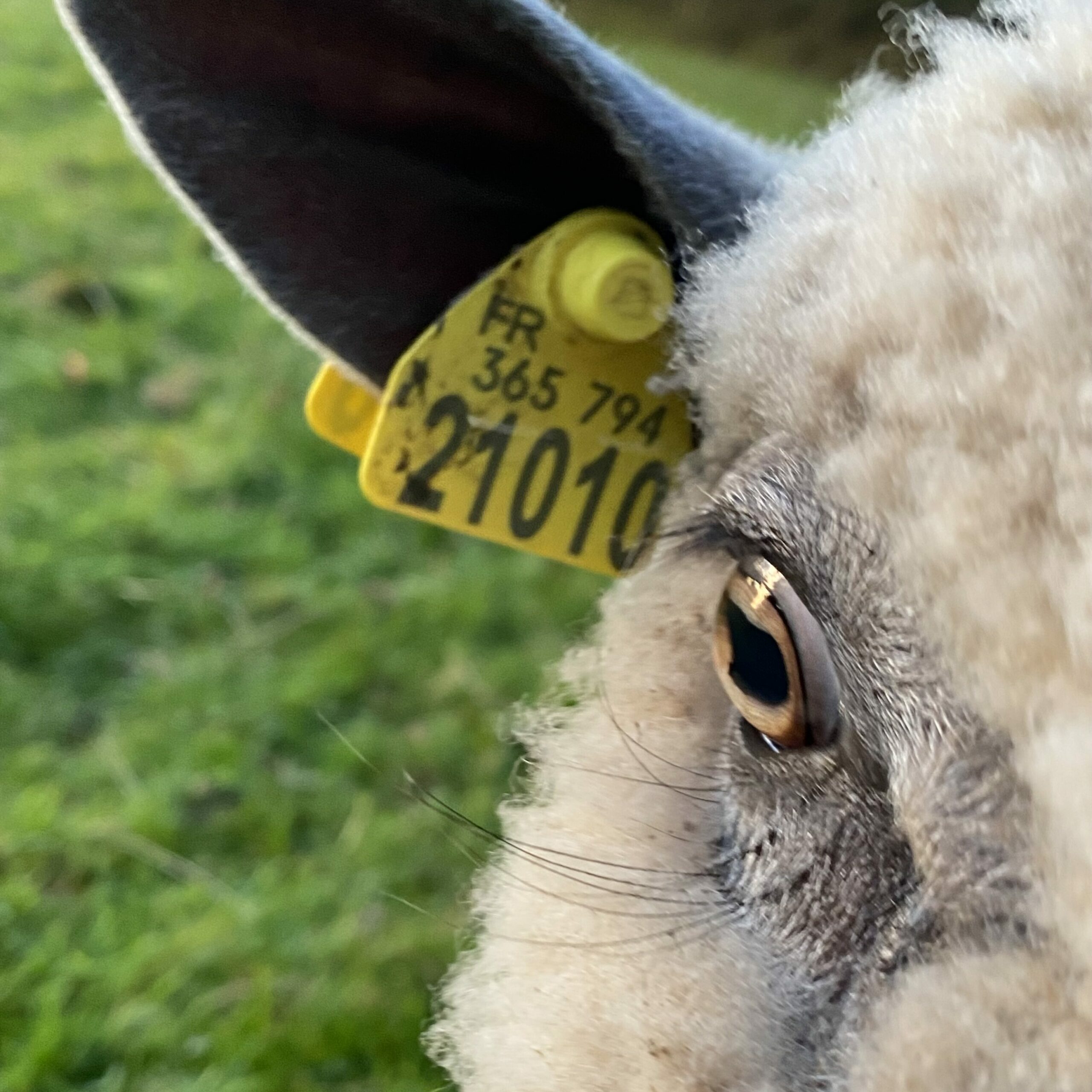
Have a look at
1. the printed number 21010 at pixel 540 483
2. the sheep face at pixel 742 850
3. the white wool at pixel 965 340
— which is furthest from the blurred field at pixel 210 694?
the white wool at pixel 965 340

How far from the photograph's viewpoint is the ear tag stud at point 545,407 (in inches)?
29.1

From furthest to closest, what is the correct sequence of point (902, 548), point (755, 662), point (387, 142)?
point (387, 142), point (755, 662), point (902, 548)

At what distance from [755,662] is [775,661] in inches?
0.7

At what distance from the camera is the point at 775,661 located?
1.85ft

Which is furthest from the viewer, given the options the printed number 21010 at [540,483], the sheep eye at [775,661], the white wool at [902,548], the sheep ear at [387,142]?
the printed number 21010 at [540,483]

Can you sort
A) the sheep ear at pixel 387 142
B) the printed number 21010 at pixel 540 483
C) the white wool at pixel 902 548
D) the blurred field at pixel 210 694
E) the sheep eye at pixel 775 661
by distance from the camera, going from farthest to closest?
the blurred field at pixel 210 694, the printed number 21010 at pixel 540 483, the sheep ear at pixel 387 142, the sheep eye at pixel 775 661, the white wool at pixel 902 548

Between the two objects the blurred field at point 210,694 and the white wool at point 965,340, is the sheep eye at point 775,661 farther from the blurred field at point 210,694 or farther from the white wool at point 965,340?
the blurred field at point 210,694

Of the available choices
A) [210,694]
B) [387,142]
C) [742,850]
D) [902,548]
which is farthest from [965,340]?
[210,694]

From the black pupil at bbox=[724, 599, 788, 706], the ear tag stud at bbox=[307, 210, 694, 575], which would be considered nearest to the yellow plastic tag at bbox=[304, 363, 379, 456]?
the ear tag stud at bbox=[307, 210, 694, 575]

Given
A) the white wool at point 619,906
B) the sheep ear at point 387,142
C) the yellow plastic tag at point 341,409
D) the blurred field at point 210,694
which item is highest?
the sheep ear at point 387,142

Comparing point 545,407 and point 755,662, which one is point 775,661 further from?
point 545,407

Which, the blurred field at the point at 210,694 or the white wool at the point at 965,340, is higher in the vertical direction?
the white wool at the point at 965,340

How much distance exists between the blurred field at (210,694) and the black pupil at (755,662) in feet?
1.27

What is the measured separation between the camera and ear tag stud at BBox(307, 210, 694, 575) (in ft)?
2.42
